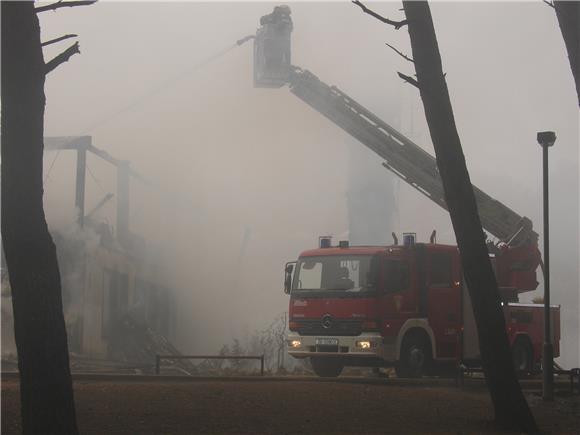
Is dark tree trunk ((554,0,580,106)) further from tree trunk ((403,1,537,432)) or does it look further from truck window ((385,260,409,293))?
truck window ((385,260,409,293))

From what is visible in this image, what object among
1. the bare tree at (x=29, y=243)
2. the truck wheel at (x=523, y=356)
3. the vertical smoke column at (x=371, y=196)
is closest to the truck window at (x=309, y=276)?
the truck wheel at (x=523, y=356)

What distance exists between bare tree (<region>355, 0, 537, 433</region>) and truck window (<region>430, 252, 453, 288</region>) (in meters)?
6.69

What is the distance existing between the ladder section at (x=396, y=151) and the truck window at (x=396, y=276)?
Result: 423 centimetres

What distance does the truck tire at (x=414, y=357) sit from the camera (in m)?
17.9

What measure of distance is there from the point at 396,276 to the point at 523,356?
13.6ft

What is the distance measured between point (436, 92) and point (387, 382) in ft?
21.1

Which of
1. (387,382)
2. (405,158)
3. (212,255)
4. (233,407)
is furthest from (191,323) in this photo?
(233,407)

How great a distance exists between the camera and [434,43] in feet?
38.9

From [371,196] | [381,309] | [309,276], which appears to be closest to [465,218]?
[381,309]

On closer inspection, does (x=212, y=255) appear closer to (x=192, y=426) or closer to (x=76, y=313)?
(x=76, y=313)

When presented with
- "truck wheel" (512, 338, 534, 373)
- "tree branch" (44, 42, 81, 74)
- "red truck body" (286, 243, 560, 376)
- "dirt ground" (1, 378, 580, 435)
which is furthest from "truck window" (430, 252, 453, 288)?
"tree branch" (44, 42, 81, 74)

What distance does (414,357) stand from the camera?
18.1m

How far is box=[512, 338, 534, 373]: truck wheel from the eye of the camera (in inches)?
786

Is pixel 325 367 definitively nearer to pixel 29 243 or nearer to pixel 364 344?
pixel 364 344
